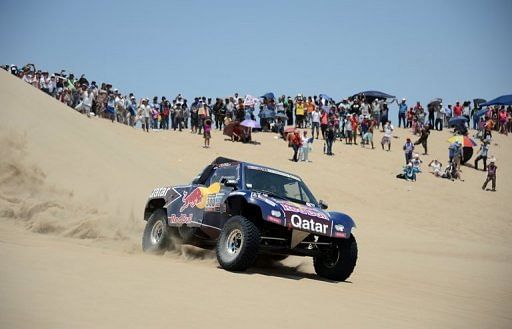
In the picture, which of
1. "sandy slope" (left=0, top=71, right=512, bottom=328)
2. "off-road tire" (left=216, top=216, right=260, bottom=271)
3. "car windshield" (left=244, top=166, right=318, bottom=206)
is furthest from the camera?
"car windshield" (left=244, top=166, right=318, bottom=206)

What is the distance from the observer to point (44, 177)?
14.6 meters

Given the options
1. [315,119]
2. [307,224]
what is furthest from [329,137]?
[307,224]

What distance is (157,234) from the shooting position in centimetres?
1124

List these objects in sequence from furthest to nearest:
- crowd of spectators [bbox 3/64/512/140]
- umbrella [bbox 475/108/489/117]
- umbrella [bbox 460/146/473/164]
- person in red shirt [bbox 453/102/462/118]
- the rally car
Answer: umbrella [bbox 475/108/489/117] < person in red shirt [bbox 453/102/462/118] < umbrella [bbox 460/146/473/164] < crowd of spectators [bbox 3/64/512/140] < the rally car

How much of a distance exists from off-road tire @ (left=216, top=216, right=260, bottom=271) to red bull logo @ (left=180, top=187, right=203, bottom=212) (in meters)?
1.32

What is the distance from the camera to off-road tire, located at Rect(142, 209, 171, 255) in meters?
10.9

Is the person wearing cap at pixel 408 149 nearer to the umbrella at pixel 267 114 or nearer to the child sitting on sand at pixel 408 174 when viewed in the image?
the child sitting on sand at pixel 408 174

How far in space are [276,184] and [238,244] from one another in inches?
62.7

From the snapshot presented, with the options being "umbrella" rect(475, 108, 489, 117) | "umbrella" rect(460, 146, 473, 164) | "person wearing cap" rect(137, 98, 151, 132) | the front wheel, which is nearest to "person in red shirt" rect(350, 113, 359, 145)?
"umbrella" rect(460, 146, 473, 164)

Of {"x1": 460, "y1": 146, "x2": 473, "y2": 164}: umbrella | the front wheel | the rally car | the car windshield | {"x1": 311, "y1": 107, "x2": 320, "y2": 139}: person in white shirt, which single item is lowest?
the front wheel

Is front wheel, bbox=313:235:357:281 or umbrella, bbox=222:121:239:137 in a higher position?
umbrella, bbox=222:121:239:137

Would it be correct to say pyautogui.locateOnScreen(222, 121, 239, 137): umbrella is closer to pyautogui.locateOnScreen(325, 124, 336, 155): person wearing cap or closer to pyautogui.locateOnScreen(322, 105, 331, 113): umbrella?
pyautogui.locateOnScreen(325, 124, 336, 155): person wearing cap

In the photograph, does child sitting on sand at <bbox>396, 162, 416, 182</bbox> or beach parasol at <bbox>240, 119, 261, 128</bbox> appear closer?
child sitting on sand at <bbox>396, 162, 416, 182</bbox>

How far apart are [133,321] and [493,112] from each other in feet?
122
